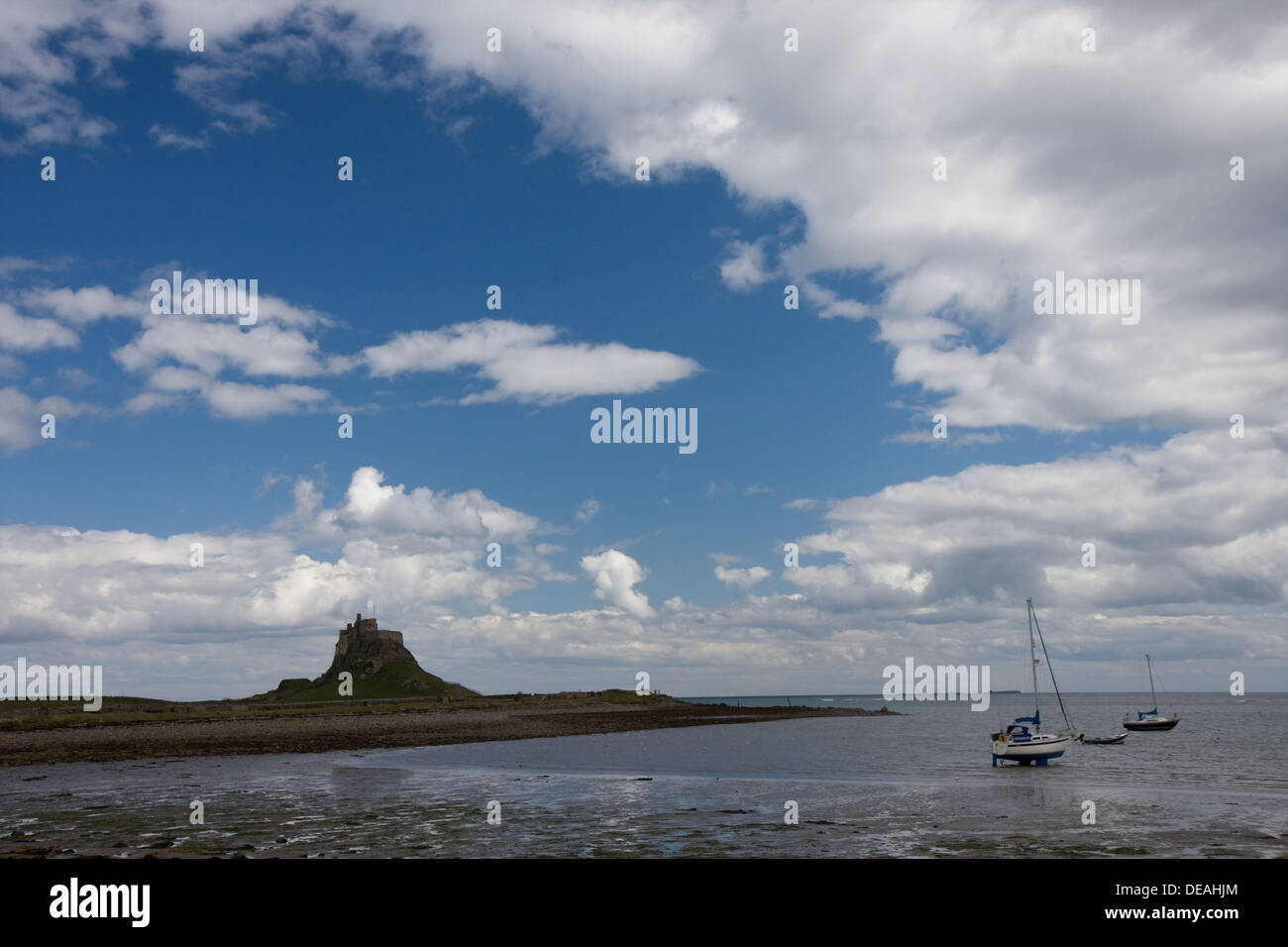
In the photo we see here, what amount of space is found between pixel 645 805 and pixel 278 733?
275ft

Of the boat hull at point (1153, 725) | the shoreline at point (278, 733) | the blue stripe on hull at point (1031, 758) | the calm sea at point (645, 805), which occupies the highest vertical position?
the calm sea at point (645, 805)

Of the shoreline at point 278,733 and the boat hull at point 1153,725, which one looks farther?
the boat hull at point 1153,725

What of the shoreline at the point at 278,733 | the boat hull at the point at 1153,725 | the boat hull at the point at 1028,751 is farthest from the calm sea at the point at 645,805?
the boat hull at the point at 1153,725

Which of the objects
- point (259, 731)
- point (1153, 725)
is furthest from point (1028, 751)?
point (259, 731)

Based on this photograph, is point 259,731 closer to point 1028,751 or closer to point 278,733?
point 278,733

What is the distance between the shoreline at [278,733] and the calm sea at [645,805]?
12.2m

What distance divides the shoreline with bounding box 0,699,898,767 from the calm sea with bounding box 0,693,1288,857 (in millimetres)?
12157

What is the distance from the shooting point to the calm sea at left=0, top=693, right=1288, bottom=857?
34.6 m

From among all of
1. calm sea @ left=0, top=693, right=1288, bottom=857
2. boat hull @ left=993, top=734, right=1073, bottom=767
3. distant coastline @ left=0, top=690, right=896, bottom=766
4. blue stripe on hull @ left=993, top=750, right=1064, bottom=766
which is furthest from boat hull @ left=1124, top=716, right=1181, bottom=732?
distant coastline @ left=0, top=690, right=896, bottom=766

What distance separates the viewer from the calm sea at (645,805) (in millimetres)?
34562

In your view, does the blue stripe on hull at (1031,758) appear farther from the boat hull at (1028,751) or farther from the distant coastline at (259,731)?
the distant coastline at (259,731)

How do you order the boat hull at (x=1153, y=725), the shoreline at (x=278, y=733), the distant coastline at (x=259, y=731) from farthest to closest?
the boat hull at (x=1153, y=725) < the distant coastline at (x=259, y=731) < the shoreline at (x=278, y=733)

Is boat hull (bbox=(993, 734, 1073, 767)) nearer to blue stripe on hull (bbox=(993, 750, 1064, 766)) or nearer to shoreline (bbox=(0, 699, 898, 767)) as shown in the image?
blue stripe on hull (bbox=(993, 750, 1064, 766))

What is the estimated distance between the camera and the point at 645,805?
47781mm
